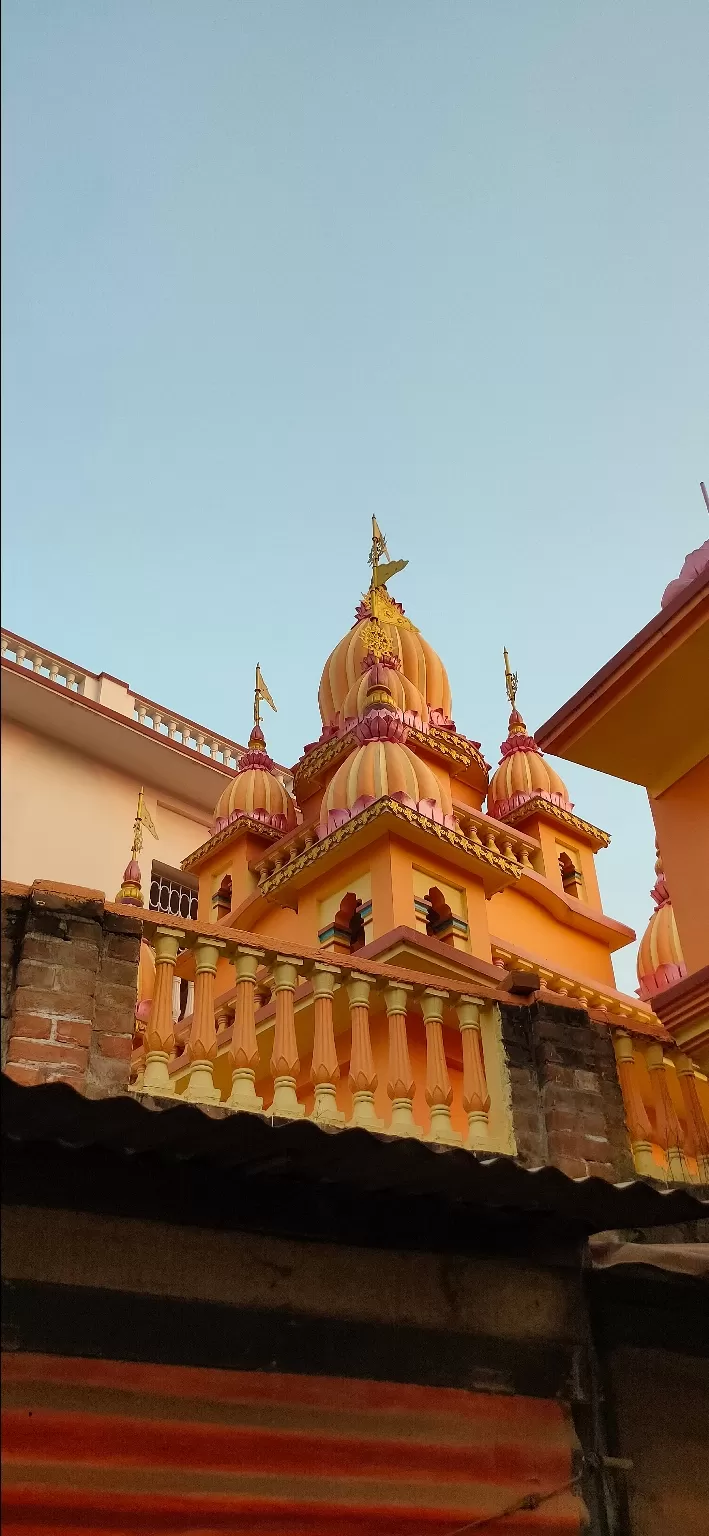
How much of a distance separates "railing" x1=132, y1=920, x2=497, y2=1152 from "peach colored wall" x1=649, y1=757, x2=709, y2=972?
1694 mm

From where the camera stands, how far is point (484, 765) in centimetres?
1534

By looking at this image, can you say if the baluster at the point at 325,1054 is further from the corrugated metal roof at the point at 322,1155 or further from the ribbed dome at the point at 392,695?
the ribbed dome at the point at 392,695

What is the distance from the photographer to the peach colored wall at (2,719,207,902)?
2.87m

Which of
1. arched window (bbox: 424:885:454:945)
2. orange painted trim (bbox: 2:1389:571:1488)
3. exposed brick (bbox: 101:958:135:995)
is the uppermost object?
arched window (bbox: 424:885:454:945)

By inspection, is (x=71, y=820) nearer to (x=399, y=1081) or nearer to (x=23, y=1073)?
(x=399, y=1081)

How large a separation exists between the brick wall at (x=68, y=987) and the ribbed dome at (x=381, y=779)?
5.57 meters

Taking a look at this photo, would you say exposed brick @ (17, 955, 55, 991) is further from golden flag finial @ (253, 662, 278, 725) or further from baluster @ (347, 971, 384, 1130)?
golden flag finial @ (253, 662, 278, 725)

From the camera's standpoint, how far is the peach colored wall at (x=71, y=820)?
2869mm

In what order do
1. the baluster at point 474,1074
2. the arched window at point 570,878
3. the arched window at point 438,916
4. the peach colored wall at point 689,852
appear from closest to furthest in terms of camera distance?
the baluster at point 474,1074
the peach colored wall at point 689,852
the arched window at point 438,916
the arched window at point 570,878

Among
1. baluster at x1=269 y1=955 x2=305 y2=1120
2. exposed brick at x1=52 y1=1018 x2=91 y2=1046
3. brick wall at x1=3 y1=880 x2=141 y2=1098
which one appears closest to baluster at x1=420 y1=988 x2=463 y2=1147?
baluster at x1=269 y1=955 x2=305 y2=1120

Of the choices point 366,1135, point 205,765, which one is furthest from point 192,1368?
point 205,765

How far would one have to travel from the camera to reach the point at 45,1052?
5.13 meters

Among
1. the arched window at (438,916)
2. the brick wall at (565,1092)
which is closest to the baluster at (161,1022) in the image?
the brick wall at (565,1092)

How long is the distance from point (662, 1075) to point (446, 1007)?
4.09 ft
